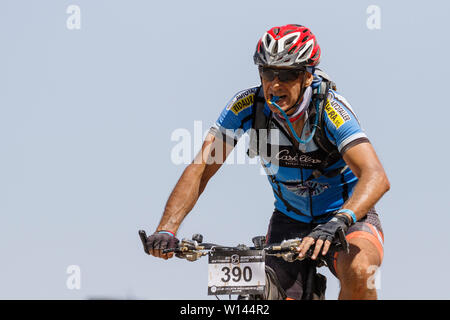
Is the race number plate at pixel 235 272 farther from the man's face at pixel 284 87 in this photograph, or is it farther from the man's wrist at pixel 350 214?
the man's face at pixel 284 87

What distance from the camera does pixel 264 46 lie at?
8.19 m

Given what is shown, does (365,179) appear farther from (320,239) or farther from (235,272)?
(235,272)

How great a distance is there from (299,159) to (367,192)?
3.62 feet

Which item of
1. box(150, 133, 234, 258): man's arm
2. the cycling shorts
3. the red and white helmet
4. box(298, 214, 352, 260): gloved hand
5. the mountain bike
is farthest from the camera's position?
the red and white helmet

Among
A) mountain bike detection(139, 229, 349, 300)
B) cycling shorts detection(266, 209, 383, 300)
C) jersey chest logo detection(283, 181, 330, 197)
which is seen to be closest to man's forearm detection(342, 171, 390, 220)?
cycling shorts detection(266, 209, 383, 300)

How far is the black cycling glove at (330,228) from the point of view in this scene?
6.81 m

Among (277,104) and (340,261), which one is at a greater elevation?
(277,104)

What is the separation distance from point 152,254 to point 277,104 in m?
1.84

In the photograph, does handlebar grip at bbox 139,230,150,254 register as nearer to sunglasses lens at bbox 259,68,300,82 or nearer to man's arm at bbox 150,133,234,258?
man's arm at bbox 150,133,234,258

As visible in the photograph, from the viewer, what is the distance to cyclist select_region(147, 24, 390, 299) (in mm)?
7422

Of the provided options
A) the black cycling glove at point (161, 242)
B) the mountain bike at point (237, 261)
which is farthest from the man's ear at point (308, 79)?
the black cycling glove at point (161, 242)

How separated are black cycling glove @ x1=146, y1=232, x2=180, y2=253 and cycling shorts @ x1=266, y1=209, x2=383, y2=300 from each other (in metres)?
1.18
